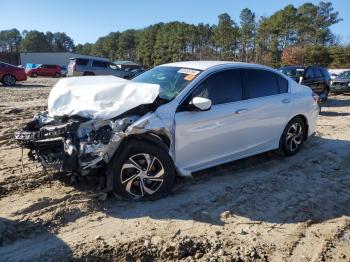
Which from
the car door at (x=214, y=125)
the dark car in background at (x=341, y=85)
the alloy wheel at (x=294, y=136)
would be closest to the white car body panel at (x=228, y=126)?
the car door at (x=214, y=125)

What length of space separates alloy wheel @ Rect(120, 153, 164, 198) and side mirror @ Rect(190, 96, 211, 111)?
856 mm

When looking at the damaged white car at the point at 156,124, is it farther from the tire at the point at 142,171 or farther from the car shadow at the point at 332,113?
the car shadow at the point at 332,113

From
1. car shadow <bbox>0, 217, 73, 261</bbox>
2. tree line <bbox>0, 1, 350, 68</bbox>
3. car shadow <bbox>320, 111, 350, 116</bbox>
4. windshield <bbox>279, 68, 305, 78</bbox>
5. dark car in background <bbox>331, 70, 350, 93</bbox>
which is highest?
tree line <bbox>0, 1, 350, 68</bbox>

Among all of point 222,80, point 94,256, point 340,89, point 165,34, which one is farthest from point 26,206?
point 165,34

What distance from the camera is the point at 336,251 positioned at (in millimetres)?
3891

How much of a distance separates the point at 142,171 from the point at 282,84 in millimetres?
3251

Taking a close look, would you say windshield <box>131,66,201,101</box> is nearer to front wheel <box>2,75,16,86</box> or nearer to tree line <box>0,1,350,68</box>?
front wheel <box>2,75,16,86</box>

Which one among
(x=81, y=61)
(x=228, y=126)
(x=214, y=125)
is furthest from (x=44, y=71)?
(x=214, y=125)

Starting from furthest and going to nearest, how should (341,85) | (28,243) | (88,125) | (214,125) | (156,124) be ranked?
(341,85) < (214,125) < (156,124) < (88,125) < (28,243)

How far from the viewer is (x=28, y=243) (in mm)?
3775

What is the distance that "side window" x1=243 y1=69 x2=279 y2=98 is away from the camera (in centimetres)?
607

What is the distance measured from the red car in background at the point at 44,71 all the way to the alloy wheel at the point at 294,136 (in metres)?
41.2

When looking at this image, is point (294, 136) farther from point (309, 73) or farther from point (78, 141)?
point (309, 73)

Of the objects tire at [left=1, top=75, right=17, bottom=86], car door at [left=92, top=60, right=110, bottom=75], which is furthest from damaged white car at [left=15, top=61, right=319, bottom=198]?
car door at [left=92, top=60, right=110, bottom=75]
